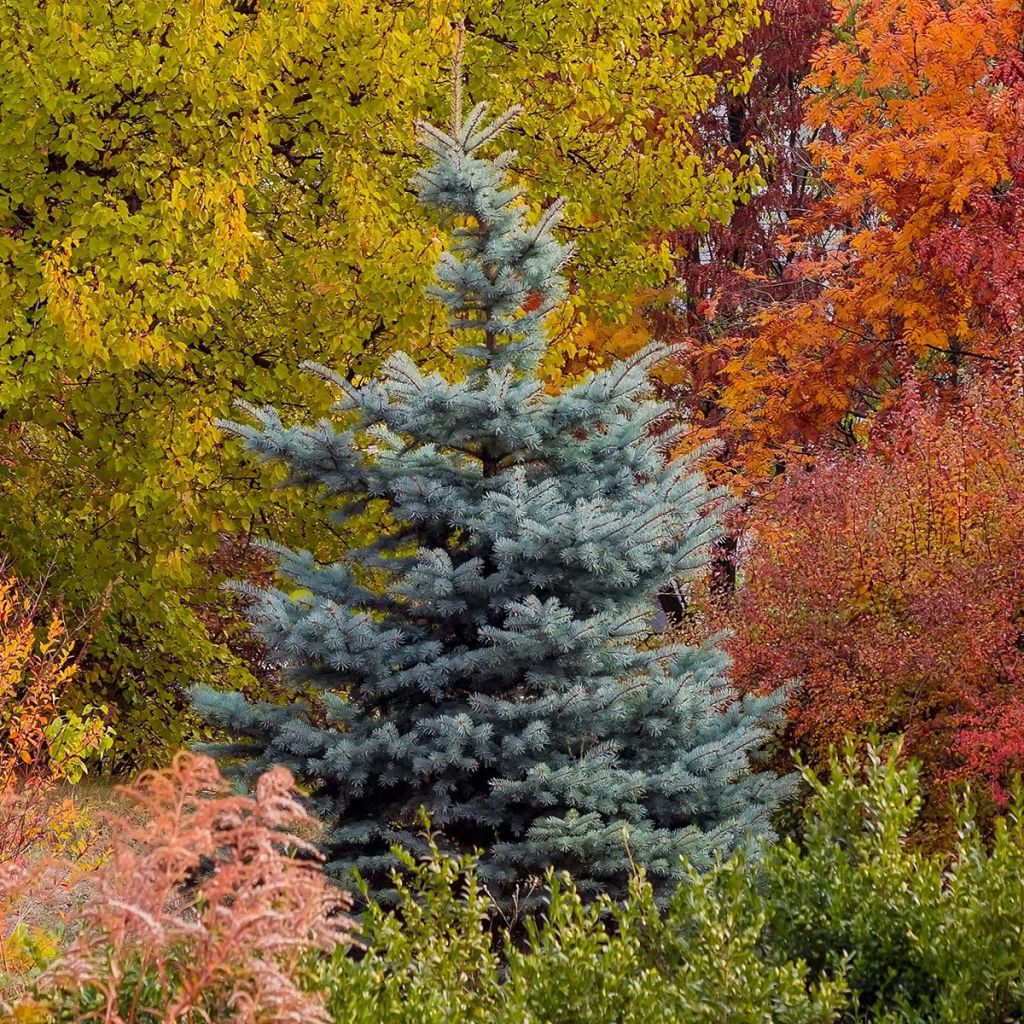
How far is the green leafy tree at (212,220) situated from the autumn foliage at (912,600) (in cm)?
305

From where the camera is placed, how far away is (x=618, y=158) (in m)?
11.7

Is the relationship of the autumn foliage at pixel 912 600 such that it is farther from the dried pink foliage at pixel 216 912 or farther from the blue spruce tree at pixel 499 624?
the dried pink foliage at pixel 216 912

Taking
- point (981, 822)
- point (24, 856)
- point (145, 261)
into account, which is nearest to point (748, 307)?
point (145, 261)

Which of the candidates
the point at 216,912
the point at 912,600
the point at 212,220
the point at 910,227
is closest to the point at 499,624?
the point at 912,600

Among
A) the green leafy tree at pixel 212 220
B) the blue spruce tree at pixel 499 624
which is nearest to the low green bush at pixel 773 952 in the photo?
the blue spruce tree at pixel 499 624

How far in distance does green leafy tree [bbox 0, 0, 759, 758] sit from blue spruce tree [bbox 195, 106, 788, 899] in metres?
2.56

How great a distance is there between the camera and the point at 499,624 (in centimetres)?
662

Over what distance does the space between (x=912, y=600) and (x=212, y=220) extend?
494 centimetres

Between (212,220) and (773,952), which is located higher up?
(212,220)

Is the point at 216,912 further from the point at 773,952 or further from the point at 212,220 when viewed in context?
the point at 212,220

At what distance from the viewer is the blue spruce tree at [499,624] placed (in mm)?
6309

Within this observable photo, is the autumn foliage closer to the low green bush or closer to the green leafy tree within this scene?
the low green bush

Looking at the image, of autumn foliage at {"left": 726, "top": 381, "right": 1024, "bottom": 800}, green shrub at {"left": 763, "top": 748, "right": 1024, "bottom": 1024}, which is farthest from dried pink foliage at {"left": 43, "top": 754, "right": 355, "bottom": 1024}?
autumn foliage at {"left": 726, "top": 381, "right": 1024, "bottom": 800}

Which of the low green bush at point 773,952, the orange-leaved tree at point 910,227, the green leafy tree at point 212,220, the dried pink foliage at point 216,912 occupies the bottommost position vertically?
the dried pink foliage at point 216,912
